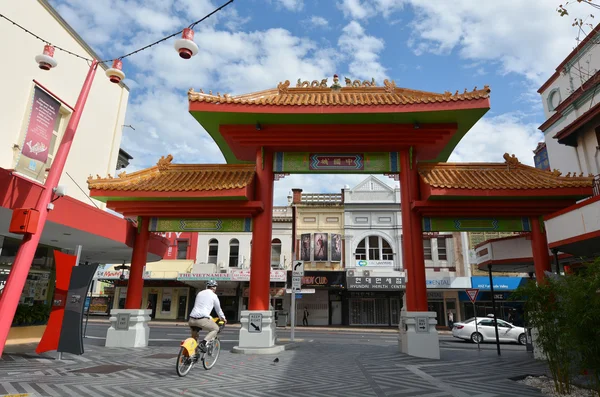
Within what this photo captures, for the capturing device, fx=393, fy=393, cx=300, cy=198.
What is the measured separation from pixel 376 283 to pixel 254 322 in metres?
18.1

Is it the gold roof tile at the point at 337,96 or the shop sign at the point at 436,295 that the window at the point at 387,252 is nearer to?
the shop sign at the point at 436,295

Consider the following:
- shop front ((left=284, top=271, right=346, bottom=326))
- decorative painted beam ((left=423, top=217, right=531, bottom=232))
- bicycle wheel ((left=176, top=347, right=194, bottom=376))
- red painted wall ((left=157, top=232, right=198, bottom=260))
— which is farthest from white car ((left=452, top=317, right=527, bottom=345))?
red painted wall ((left=157, top=232, right=198, bottom=260))

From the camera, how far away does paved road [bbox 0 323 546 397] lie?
6.27 m

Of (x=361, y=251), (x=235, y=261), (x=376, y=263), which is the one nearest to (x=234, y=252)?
(x=235, y=261)

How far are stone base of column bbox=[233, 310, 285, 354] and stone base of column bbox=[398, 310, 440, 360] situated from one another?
3.81m

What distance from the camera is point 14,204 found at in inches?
339

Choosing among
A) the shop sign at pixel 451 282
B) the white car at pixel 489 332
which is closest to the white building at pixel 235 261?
the shop sign at pixel 451 282

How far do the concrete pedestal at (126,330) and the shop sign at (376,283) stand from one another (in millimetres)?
18078

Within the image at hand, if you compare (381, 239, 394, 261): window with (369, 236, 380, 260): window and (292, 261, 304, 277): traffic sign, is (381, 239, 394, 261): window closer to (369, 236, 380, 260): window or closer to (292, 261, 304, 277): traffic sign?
(369, 236, 380, 260): window

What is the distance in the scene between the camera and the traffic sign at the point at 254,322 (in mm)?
11086

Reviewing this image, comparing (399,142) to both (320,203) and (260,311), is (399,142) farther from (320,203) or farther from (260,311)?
(320,203)

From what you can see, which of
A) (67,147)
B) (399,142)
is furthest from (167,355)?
(399,142)

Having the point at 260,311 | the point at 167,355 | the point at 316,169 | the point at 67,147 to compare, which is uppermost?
the point at 316,169

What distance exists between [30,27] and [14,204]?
848cm
